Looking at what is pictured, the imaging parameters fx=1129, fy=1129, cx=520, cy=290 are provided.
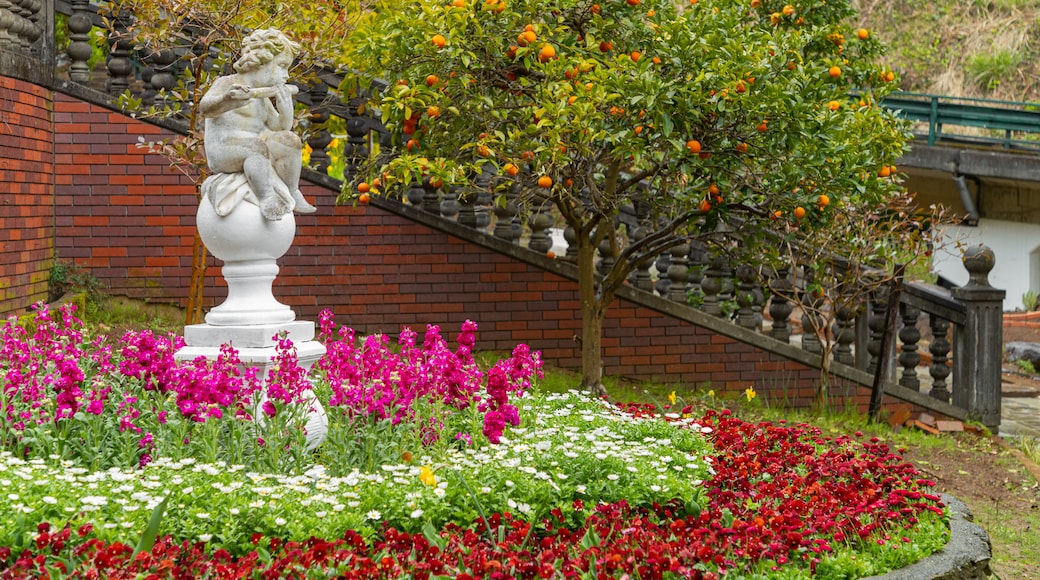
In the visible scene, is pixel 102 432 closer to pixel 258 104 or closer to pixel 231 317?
pixel 231 317

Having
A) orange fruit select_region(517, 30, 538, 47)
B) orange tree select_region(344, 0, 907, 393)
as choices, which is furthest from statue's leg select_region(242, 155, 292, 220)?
orange fruit select_region(517, 30, 538, 47)

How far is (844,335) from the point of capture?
32.0 ft

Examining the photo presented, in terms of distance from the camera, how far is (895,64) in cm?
2175

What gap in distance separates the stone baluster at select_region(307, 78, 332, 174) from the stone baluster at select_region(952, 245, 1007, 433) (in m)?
5.51

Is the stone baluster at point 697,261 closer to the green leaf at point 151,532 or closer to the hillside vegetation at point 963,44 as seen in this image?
the green leaf at point 151,532

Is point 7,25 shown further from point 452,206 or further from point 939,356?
point 939,356

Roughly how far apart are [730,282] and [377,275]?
3.12 metres

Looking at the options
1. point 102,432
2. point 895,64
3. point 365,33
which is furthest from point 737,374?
point 895,64

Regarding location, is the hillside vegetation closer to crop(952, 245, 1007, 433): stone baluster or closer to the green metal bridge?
the green metal bridge

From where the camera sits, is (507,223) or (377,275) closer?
(377,275)

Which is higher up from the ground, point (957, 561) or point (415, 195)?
point (415, 195)

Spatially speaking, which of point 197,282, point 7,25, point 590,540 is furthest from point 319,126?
point 590,540

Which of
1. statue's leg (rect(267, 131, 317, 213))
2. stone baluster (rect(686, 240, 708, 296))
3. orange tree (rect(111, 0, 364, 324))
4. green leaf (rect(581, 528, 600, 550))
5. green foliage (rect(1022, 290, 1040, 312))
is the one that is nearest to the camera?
green leaf (rect(581, 528, 600, 550))

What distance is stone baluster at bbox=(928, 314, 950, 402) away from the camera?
968 cm
